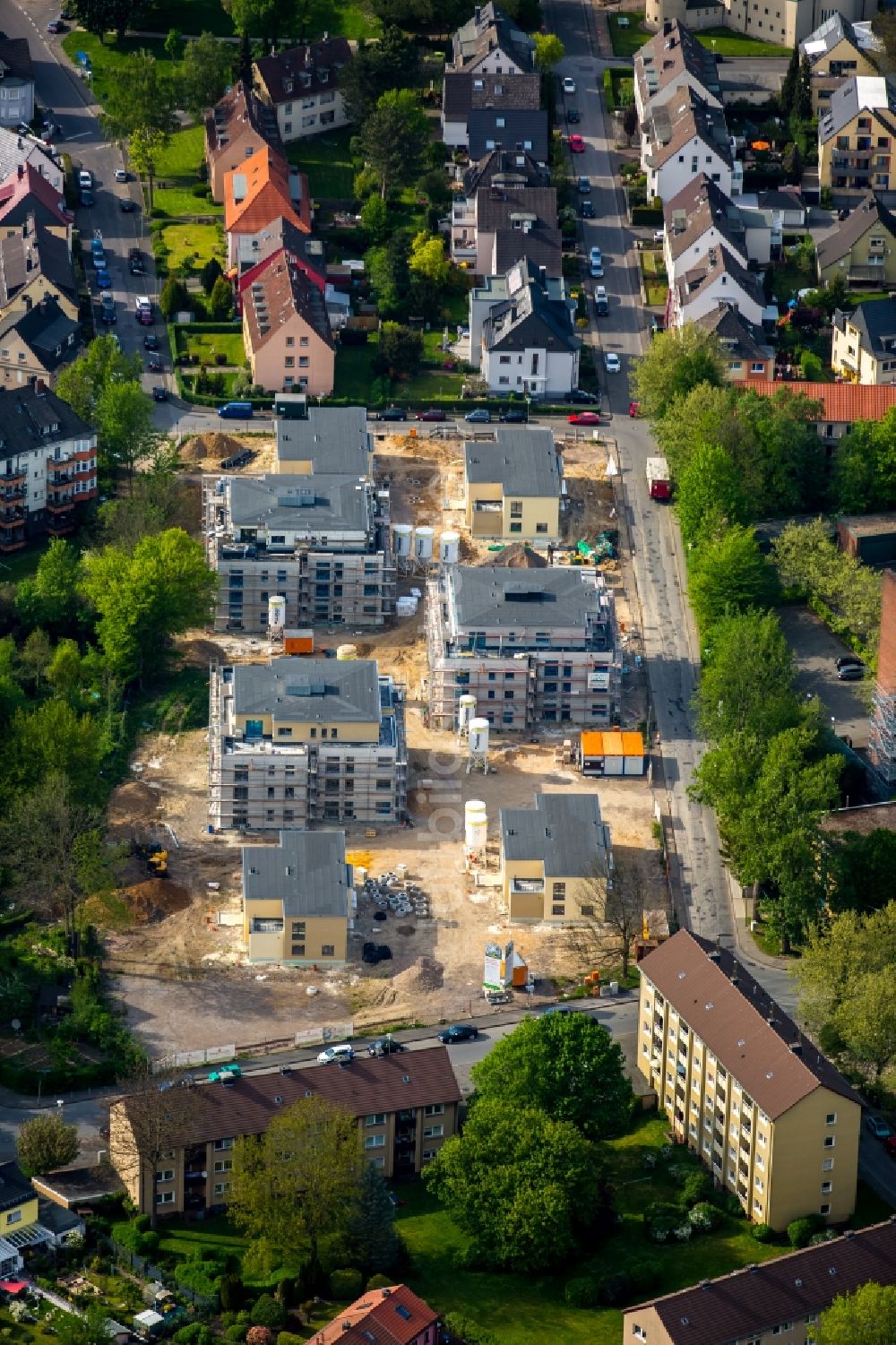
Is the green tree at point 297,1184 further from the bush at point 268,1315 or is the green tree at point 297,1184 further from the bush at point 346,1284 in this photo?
the bush at point 268,1315

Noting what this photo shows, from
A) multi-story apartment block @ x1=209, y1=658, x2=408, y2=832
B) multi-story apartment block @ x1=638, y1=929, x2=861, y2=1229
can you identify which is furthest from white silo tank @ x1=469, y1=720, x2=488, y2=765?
multi-story apartment block @ x1=638, y1=929, x2=861, y2=1229

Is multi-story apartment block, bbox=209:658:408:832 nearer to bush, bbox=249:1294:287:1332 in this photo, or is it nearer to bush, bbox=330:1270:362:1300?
bush, bbox=330:1270:362:1300

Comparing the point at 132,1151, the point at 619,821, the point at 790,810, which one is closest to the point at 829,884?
the point at 790,810

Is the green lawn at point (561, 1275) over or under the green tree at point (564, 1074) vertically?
under

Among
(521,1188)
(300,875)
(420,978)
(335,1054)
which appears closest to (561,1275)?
(521,1188)

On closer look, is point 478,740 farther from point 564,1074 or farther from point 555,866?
point 564,1074

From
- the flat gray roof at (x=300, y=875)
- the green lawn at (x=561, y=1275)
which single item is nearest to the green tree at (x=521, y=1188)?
the green lawn at (x=561, y=1275)
